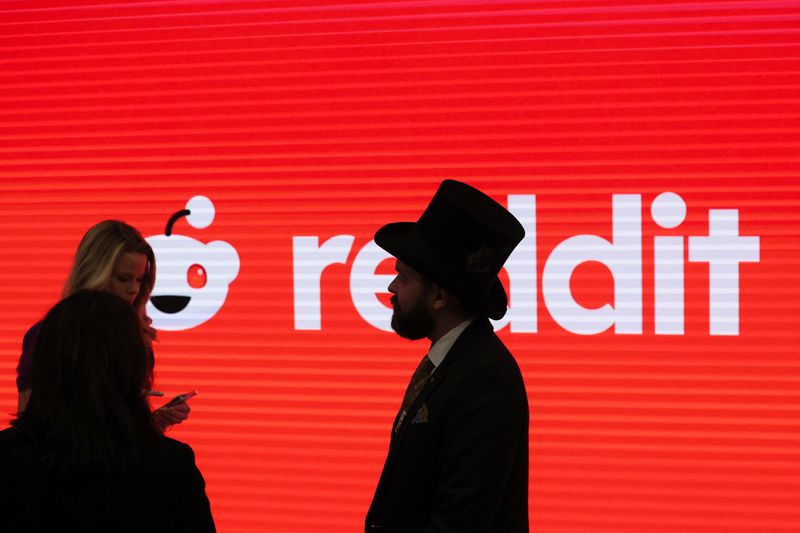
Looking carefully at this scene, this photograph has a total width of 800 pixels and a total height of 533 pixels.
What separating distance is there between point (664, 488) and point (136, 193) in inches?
97.8

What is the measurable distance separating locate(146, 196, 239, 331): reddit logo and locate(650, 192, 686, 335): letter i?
172 cm

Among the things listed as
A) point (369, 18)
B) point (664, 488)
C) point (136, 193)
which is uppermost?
point (369, 18)

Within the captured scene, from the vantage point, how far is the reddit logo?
3723 millimetres

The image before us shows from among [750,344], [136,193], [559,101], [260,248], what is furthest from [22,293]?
[750,344]

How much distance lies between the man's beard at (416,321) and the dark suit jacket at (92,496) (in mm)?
685

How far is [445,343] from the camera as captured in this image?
2.05 m

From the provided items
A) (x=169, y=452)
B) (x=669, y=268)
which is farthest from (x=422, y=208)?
(x=169, y=452)

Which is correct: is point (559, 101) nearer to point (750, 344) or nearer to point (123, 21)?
point (750, 344)

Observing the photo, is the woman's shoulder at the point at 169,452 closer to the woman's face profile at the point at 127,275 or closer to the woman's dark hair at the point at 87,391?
the woman's dark hair at the point at 87,391

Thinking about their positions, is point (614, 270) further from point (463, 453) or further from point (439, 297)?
point (463, 453)

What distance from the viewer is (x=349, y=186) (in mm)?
Answer: 3605

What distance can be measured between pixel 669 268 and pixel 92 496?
8.05ft

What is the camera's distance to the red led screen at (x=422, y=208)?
3.30 m

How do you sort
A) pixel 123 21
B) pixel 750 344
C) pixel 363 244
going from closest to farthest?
pixel 750 344
pixel 363 244
pixel 123 21
